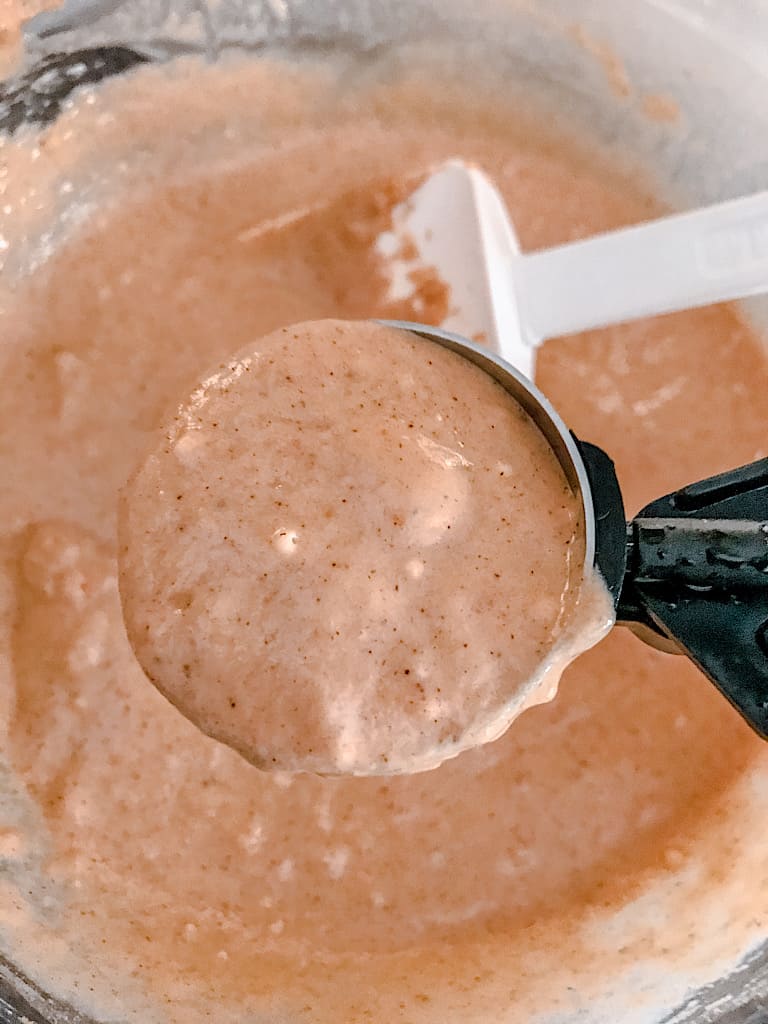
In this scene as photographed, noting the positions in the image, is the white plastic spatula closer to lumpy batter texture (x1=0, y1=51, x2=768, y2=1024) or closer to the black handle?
lumpy batter texture (x1=0, y1=51, x2=768, y2=1024)

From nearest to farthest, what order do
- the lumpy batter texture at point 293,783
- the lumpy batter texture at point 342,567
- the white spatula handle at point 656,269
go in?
the lumpy batter texture at point 342,567
the white spatula handle at point 656,269
the lumpy batter texture at point 293,783

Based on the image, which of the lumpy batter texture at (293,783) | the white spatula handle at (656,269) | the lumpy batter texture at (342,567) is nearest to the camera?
the lumpy batter texture at (342,567)

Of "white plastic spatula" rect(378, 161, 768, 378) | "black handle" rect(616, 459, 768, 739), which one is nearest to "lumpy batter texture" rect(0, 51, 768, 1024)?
"white plastic spatula" rect(378, 161, 768, 378)

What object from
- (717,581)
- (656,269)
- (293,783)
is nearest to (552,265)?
(656,269)

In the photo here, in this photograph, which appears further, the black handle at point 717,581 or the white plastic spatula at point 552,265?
the white plastic spatula at point 552,265

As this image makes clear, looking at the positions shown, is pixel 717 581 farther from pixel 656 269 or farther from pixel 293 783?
pixel 293 783

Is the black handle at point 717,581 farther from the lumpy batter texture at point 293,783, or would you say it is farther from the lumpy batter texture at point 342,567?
the lumpy batter texture at point 293,783

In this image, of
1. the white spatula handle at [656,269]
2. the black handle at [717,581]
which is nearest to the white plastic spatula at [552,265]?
the white spatula handle at [656,269]

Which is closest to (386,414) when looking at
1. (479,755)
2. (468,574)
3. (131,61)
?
(468,574)
